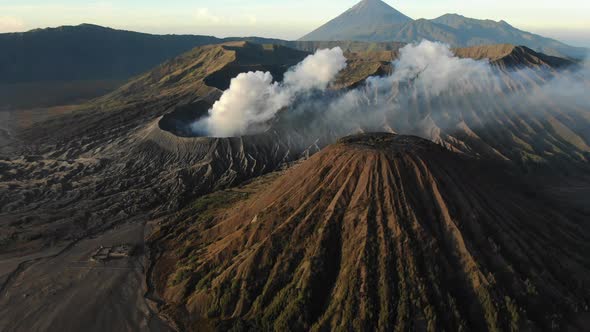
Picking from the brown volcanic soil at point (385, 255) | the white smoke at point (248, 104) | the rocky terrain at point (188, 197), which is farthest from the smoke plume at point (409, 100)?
the brown volcanic soil at point (385, 255)

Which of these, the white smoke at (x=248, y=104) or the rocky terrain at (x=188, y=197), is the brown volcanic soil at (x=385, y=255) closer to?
the rocky terrain at (x=188, y=197)

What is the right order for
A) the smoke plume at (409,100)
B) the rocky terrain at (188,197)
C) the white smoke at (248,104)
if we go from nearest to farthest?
the rocky terrain at (188,197) → the white smoke at (248,104) → the smoke plume at (409,100)

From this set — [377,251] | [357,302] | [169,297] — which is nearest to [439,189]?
[377,251]

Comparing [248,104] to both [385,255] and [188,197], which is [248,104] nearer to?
[188,197]

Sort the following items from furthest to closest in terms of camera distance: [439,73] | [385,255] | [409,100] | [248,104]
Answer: [439,73], [409,100], [248,104], [385,255]

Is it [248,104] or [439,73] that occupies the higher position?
[439,73]

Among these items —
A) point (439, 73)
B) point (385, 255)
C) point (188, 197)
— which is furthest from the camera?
point (439, 73)

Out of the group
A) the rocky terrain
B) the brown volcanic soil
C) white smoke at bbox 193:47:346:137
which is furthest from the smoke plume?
the brown volcanic soil

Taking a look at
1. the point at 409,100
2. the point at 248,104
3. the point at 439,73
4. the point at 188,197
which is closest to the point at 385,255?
the point at 188,197
